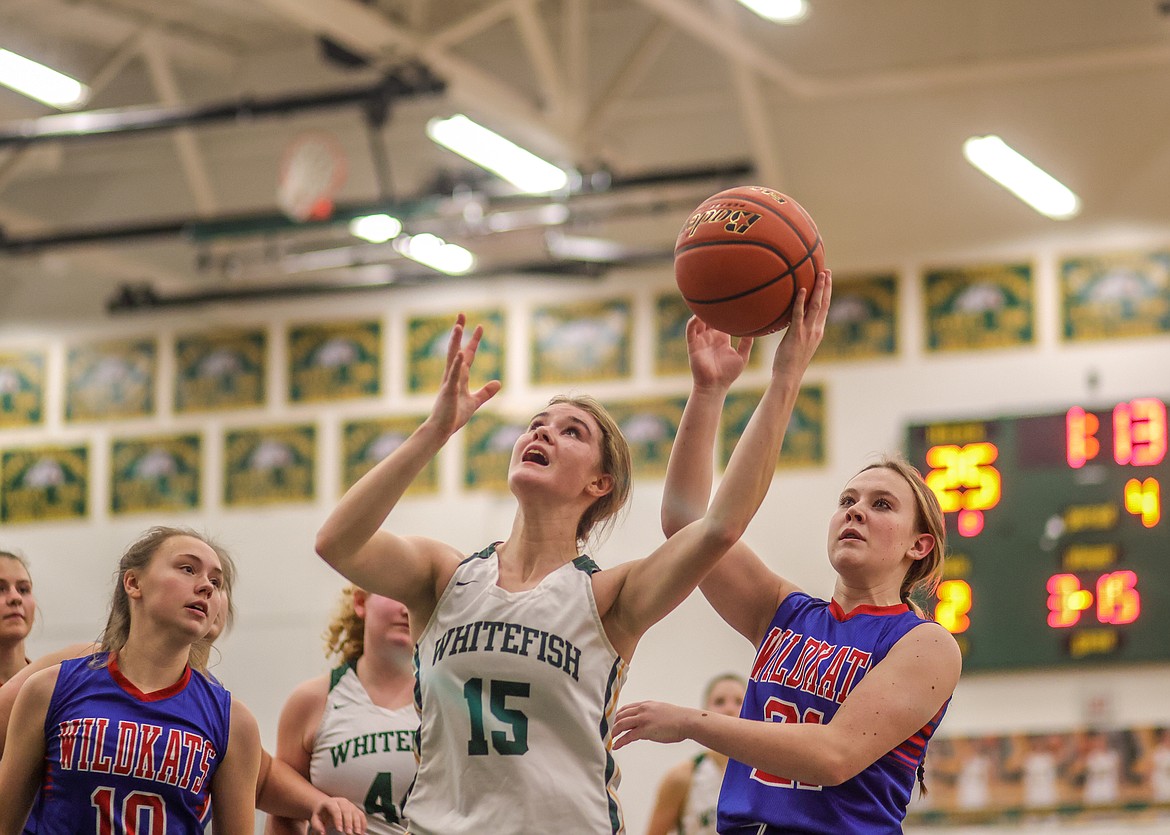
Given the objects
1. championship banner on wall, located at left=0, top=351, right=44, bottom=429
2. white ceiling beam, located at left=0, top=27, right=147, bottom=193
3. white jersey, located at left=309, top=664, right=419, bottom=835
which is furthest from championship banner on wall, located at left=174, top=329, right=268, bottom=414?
white jersey, located at left=309, top=664, right=419, bottom=835

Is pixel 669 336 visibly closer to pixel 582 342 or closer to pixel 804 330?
pixel 582 342

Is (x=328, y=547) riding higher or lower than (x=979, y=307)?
lower

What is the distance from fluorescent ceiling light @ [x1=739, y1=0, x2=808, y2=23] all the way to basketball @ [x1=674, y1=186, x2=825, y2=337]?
4885 millimetres

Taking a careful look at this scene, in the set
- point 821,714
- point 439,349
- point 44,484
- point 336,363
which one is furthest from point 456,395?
point 44,484

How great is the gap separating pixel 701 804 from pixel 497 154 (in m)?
4.63

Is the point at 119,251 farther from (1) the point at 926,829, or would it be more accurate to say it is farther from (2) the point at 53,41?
(1) the point at 926,829

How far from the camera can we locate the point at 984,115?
33.6 feet

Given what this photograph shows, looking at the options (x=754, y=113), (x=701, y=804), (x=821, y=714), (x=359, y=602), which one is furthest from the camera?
(x=754, y=113)

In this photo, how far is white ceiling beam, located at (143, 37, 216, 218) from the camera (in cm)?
1127

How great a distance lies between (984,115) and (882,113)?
684mm

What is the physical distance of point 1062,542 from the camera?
9328 mm

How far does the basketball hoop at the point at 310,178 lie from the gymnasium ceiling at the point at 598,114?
0.36m

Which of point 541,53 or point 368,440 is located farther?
point 368,440

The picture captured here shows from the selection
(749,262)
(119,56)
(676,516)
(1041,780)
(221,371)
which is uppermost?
(119,56)
